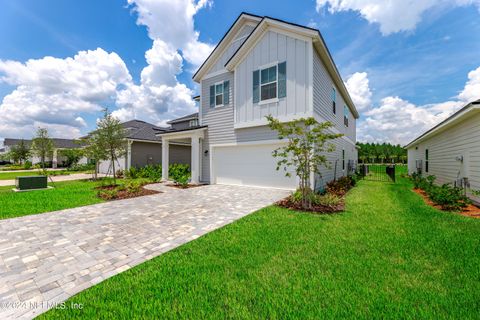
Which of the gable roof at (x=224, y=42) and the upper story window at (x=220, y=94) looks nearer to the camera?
the gable roof at (x=224, y=42)

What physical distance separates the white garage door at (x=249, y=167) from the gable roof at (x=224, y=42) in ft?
16.5

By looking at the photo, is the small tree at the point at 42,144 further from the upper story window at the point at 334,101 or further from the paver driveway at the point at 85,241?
the upper story window at the point at 334,101

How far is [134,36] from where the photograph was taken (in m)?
11.9

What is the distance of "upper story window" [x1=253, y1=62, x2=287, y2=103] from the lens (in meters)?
8.96

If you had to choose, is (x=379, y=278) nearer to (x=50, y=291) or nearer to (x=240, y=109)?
(x=50, y=291)

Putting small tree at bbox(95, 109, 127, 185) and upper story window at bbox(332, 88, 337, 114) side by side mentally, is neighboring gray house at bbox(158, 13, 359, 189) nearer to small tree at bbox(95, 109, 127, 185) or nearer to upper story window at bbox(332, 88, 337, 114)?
upper story window at bbox(332, 88, 337, 114)

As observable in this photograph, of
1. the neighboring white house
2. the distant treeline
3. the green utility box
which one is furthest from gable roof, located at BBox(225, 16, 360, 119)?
the distant treeline

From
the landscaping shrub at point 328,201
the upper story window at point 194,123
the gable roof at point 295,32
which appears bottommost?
the landscaping shrub at point 328,201

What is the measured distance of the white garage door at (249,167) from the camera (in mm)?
9641

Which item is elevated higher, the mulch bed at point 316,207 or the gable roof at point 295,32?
the gable roof at point 295,32

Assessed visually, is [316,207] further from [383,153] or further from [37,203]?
[383,153]

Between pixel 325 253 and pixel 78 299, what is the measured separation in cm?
351

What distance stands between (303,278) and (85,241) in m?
4.09

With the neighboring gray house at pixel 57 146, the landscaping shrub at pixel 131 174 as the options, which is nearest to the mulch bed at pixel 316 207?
the landscaping shrub at pixel 131 174
